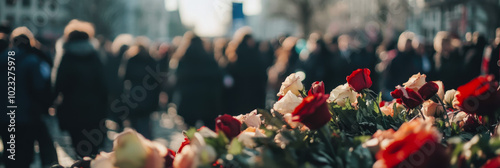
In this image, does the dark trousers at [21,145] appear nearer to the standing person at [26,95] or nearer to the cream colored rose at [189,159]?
the standing person at [26,95]

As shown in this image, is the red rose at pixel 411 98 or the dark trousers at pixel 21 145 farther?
the dark trousers at pixel 21 145

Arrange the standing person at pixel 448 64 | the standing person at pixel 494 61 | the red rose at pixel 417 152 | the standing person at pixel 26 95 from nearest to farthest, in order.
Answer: the red rose at pixel 417 152
the standing person at pixel 26 95
the standing person at pixel 494 61
the standing person at pixel 448 64

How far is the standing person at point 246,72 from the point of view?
7.25 m

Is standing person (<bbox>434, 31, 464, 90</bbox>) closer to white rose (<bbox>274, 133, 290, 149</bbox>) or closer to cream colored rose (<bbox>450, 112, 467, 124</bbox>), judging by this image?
cream colored rose (<bbox>450, 112, 467, 124</bbox>)

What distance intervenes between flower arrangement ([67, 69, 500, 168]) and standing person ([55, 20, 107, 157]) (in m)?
3.69

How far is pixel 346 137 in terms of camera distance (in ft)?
4.85

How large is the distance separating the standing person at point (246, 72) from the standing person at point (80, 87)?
243 centimetres

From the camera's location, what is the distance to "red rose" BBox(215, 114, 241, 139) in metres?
1.45

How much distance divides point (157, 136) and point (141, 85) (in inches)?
63.4

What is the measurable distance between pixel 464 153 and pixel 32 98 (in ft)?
14.2

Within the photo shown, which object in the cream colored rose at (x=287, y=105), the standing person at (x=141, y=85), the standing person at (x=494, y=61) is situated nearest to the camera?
the cream colored rose at (x=287, y=105)

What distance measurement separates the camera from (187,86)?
20.9 ft

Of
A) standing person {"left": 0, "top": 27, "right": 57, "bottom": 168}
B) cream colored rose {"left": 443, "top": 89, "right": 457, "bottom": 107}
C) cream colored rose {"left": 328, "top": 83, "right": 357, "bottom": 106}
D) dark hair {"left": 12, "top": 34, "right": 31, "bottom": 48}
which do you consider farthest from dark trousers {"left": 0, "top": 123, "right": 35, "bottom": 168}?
cream colored rose {"left": 443, "top": 89, "right": 457, "bottom": 107}

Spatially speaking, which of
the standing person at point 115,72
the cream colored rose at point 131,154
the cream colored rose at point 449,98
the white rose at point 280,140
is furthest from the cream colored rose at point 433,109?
the standing person at point 115,72
